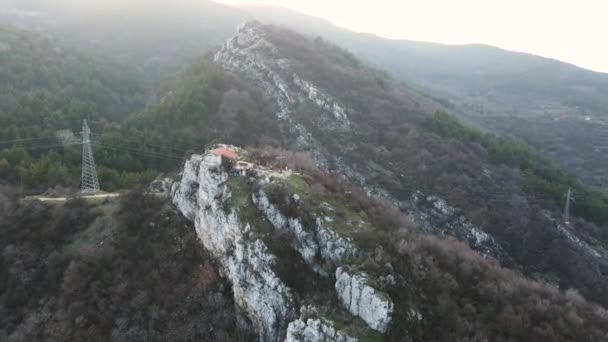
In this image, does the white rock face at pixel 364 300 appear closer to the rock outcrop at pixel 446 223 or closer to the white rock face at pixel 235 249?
the white rock face at pixel 235 249

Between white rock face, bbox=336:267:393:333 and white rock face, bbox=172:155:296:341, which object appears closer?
white rock face, bbox=336:267:393:333

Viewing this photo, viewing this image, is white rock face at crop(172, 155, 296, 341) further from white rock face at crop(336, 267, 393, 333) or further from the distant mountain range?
the distant mountain range

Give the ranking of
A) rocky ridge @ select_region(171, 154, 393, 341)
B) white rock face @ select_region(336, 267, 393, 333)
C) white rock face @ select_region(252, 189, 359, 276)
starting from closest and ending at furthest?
white rock face @ select_region(336, 267, 393, 333), rocky ridge @ select_region(171, 154, 393, 341), white rock face @ select_region(252, 189, 359, 276)

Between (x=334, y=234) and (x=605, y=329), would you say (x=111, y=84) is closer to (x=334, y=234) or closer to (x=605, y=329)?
(x=334, y=234)

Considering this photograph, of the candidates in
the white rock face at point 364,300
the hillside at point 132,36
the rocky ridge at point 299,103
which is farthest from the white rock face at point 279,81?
the hillside at point 132,36

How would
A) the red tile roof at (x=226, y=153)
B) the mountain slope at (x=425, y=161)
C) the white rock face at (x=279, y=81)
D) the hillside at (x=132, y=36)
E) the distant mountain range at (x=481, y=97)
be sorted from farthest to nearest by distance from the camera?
1. the hillside at (x=132, y=36)
2. the distant mountain range at (x=481, y=97)
3. the white rock face at (x=279, y=81)
4. the mountain slope at (x=425, y=161)
5. the red tile roof at (x=226, y=153)

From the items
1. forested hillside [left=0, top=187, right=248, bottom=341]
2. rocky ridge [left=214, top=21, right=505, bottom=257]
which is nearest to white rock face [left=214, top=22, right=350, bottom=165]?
rocky ridge [left=214, top=21, right=505, bottom=257]

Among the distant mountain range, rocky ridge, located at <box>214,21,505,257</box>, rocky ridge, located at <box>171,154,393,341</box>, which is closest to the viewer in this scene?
rocky ridge, located at <box>171,154,393,341</box>
